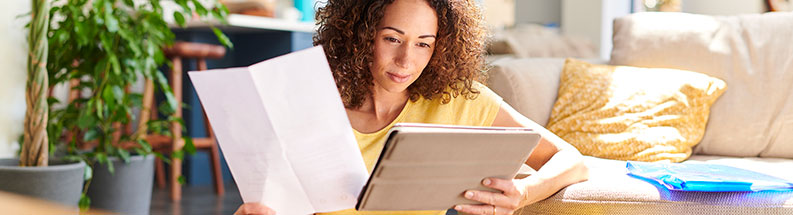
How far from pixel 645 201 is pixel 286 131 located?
32.3 inches

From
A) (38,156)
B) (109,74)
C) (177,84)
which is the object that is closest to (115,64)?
(109,74)

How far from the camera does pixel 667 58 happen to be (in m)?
2.27

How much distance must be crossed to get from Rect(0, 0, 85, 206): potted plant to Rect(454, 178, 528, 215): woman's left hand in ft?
4.07

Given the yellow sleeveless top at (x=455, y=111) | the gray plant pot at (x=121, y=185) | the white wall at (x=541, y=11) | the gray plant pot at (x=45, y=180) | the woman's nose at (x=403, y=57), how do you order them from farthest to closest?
the white wall at (x=541, y=11) → the gray plant pot at (x=121, y=185) → the gray plant pot at (x=45, y=180) → the yellow sleeveless top at (x=455, y=111) → the woman's nose at (x=403, y=57)

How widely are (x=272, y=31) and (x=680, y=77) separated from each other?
2.40 m

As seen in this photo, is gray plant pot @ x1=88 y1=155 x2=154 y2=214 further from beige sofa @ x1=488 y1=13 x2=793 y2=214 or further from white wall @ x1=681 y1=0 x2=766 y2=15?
white wall @ x1=681 y1=0 x2=766 y2=15

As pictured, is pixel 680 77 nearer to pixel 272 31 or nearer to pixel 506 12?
pixel 272 31

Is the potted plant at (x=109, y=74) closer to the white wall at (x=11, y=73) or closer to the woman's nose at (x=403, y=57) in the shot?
the white wall at (x=11, y=73)

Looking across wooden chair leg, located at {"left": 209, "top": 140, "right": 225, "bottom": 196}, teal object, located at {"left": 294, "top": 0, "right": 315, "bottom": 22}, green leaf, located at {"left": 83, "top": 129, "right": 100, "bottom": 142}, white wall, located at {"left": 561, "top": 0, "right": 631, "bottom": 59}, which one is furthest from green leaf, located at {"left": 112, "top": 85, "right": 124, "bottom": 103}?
white wall, located at {"left": 561, "top": 0, "right": 631, "bottom": 59}

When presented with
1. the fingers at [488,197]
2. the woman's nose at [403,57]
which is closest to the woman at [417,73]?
the woman's nose at [403,57]

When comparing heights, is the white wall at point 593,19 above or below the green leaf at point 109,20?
below

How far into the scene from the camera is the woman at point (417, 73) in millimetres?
1357

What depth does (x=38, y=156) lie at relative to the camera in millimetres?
2076

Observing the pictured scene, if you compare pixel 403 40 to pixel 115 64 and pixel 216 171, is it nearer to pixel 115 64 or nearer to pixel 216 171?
pixel 115 64
